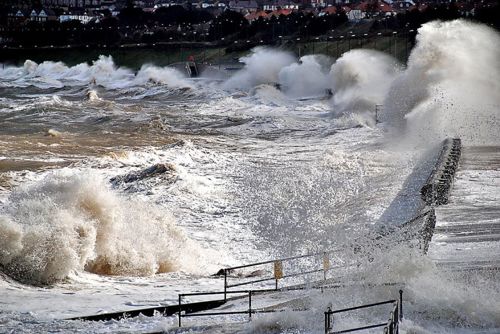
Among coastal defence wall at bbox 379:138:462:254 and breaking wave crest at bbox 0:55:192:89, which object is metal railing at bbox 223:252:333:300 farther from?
breaking wave crest at bbox 0:55:192:89

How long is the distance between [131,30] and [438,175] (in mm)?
101036

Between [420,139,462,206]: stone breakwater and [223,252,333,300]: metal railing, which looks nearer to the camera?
[223,252,333,300]: metal railing

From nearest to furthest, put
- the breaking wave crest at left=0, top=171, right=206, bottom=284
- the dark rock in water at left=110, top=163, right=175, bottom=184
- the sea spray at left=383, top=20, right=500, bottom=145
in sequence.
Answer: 1. the breaking wave crest at left=0, top=171, right=206, bottom=284
2. the dark rock in water at left=110, top=163, right=175, bottom=184
3. the sea spray at left=383, top=20, right=500, bottom=145

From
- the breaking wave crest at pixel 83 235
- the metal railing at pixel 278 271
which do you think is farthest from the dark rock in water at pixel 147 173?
the metal railing at pixel 278 271

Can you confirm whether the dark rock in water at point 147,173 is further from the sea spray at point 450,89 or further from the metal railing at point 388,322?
the metal railing at point 388,322

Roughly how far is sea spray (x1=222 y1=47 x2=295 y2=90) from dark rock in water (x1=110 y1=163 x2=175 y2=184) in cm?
3952

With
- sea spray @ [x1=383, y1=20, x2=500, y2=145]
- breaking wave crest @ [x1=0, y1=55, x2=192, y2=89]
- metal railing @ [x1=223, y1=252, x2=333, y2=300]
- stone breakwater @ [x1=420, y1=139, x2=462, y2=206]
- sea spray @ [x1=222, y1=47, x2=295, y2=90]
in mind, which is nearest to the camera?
metal railing @ [x1=223, y1=252, x2=333, y2=300]

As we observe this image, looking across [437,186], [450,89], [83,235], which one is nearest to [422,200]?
[437,186]

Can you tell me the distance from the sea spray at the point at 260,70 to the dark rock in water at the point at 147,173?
3952 cm

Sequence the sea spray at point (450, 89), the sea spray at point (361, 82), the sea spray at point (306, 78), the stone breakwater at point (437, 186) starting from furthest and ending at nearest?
the sea spray at point (306, 78)
the sea spray at point (361, 82)
the sea spray at point (450, 89)
the stone breakwater at point (437, 186)

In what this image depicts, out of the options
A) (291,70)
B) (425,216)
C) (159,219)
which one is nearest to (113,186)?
(159,219)

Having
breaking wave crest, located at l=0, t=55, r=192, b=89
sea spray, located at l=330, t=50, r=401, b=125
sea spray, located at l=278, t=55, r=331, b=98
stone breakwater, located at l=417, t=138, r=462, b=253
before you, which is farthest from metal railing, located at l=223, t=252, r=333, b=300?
breaking wave crest, located at l=0, t=55, r=192, b=89

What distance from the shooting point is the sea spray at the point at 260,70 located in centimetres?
6788

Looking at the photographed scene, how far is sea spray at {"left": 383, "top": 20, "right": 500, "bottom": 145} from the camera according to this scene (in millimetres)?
32844
